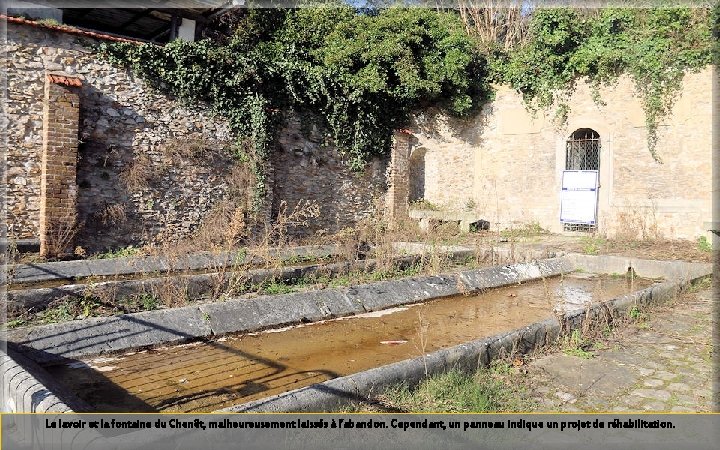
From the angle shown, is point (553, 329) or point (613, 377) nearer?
point (613, 377)

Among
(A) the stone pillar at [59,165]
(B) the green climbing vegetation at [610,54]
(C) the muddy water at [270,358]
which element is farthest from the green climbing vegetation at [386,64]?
(C) the muddy water at [270,358]

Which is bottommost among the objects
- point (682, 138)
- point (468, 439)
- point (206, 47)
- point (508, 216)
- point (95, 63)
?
point (468, 439)

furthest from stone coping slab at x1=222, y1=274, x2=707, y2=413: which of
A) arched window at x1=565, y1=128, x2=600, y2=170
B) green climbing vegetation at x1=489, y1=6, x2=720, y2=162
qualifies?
arched window at x1=565, y1=128, x2=600, y2=170

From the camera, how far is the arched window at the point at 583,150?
14.6 m

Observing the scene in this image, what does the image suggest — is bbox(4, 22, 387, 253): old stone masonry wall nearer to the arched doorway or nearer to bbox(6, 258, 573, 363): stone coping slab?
bbox(6, 258, 573, 363): stone coping slab

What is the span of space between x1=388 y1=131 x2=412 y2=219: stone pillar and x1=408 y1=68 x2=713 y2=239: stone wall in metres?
1.98

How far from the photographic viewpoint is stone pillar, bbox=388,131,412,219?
15.3 meters

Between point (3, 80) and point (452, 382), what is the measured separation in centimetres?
988

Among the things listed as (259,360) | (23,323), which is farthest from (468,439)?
(23,323)

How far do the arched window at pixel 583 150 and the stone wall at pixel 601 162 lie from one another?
0.23 meters

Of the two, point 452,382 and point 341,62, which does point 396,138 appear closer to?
point 341,62

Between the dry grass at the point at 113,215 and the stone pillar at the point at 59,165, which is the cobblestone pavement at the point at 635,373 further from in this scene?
the dry grass at the point at 113,215

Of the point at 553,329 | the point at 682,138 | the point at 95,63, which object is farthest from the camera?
the point at 682,138

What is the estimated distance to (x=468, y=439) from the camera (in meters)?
3.03
